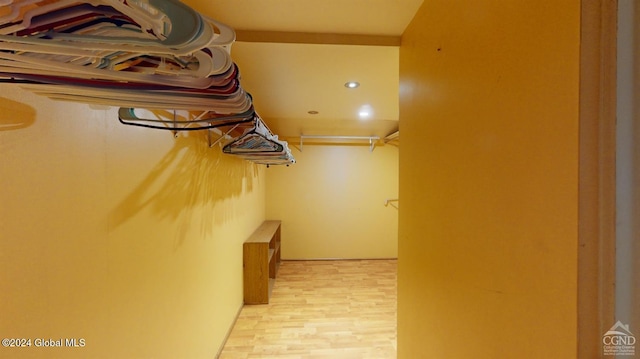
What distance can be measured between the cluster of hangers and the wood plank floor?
6.86ft

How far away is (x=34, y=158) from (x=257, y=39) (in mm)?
984

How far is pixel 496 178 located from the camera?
594 mm

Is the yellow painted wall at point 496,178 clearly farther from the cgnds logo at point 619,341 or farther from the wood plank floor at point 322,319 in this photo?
the wood plank floor at point 322,319

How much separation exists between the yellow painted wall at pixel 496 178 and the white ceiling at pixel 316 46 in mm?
228

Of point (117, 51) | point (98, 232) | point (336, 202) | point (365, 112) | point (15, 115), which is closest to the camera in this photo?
point (117, 51)

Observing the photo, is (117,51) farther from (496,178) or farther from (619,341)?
(619,341)

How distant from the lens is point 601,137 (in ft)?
1.31

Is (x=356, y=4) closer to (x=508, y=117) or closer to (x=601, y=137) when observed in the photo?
(x=508, y=117)

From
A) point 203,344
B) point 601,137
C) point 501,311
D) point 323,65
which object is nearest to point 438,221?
point 501,311

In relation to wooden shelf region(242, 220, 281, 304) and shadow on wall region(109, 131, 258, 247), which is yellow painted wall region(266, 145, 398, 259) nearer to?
wooden shelf region(242, 220, 281, 304)

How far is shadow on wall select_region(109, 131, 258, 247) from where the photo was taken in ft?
3.22

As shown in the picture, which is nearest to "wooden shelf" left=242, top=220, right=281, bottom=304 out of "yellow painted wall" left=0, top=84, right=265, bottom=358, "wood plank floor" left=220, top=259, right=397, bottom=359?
"wood plank floor" left=220, top=259, right=397, bottom=359

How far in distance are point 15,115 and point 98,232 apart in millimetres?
388

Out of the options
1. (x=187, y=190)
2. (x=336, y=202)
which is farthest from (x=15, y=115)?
(x=336, y=202)
